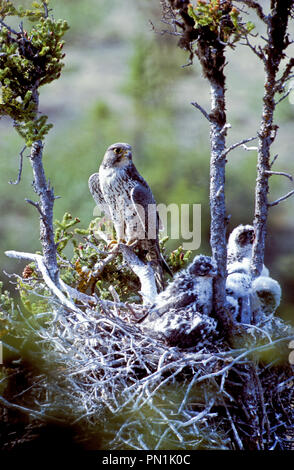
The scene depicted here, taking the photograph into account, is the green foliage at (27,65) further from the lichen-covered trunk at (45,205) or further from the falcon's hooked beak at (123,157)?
the falcon's hooked beak at (123,157)

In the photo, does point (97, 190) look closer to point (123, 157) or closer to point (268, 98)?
point (123, 157)

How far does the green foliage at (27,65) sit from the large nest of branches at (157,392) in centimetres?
59

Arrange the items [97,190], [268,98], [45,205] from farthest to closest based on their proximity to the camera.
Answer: [97,190] → [45,205] → [268,98]

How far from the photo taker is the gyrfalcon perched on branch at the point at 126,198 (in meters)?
2.27

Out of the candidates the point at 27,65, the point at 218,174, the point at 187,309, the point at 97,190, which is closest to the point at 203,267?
the point at 187,309

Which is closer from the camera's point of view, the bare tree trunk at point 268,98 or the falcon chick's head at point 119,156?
the bare tree trunk at point 268,98

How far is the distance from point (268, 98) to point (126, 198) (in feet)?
2.74

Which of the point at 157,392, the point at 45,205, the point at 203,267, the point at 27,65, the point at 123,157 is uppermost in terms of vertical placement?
the point at 27,65

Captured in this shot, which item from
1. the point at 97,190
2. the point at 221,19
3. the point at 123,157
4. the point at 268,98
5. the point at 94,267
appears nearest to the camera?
the point at 221,19

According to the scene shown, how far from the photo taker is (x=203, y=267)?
1686mm

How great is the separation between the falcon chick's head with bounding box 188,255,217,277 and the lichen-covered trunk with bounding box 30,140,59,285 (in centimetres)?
48

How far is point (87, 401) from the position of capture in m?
1.52

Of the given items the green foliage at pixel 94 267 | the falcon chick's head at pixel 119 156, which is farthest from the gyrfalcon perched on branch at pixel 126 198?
the green foliage at pixel 94 267
